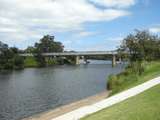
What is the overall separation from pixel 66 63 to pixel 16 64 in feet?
184

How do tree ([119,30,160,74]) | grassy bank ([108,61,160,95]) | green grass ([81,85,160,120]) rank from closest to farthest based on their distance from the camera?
1. green grass ([81,85,160,120])
2. grassy bank ([108,61,160,95])
3. tree ([119,30,160,74])

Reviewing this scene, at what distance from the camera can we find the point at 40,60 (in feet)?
563

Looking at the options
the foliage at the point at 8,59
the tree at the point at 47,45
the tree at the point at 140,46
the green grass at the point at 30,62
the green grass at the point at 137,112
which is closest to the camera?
the green grass at the point at 137,112

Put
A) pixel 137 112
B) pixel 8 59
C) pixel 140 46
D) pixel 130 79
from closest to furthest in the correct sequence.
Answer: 1. pixel 137 112
2. pixel 130 79
3. pixel 140 46
4. pixel 8 59

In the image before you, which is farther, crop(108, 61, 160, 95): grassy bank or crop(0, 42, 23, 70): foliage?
crop(0, 42, 23, 70): foliage

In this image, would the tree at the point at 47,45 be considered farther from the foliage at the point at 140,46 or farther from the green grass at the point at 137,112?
the green grass at the point at 137,112

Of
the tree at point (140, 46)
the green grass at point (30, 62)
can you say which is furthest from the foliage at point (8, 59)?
the tree at point (140, 46)

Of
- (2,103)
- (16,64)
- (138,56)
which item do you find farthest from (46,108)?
(16,64)

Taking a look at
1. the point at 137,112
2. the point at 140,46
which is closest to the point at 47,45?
the point at 140,46

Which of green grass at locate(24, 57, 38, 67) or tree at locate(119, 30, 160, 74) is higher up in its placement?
tree at locate(119, 30, 160, 74)

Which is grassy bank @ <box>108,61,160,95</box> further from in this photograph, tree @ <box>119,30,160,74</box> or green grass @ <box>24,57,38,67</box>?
green grass @ <box>24,57,38,67</box>

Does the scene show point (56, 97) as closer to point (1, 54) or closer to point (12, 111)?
point (12, 111)

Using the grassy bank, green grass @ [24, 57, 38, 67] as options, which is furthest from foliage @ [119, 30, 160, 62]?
green grass @ [24, 57, 38, 67]

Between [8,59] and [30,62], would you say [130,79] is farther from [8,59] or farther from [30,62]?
[30,62]
